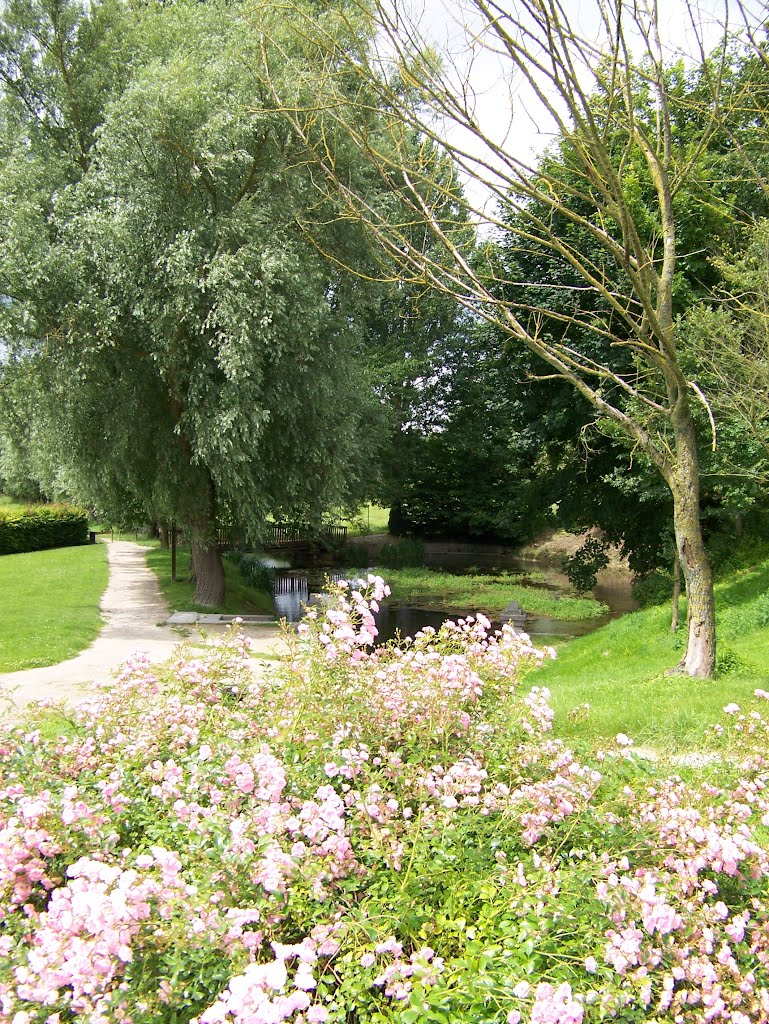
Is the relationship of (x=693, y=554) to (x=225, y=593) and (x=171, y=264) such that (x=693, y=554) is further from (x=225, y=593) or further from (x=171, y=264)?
(x=225, y=593)

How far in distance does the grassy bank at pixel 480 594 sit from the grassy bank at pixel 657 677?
5225 mm

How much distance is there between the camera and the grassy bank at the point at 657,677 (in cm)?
616

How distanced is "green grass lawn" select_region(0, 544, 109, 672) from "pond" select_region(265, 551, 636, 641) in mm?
3898

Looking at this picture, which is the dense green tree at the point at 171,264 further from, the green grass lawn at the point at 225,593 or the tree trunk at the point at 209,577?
the green grass lawn at the point at 225,593

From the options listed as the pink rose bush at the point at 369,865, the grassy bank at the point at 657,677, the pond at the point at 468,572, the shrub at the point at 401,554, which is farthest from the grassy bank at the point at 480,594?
the pink rose bush at the point at 369,865

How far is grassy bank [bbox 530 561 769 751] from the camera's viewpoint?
6.16 metres

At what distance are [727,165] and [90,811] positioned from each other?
15.7 meters

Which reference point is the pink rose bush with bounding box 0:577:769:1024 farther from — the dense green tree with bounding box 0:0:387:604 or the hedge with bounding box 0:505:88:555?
the hedge with bounding box 0:505:88:555

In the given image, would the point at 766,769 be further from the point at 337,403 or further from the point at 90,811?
the point at 337,403

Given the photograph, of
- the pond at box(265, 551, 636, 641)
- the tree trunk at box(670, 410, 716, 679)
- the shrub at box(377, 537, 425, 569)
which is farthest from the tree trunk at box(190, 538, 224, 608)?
the shrub at box(377, 537, 425, 569)

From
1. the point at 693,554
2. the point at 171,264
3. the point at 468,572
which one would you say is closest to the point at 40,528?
the point at 468,572

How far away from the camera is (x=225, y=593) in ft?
57.3

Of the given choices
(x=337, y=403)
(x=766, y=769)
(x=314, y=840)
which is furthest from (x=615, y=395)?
(x=314, y=840)

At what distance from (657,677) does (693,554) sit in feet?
4.78
